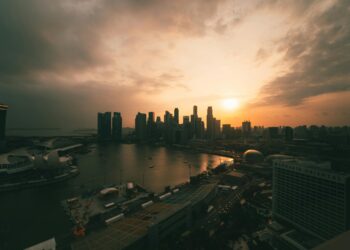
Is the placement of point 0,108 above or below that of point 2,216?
above

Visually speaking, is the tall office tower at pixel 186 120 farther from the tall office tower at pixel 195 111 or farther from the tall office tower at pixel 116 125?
the tall office tower at pixel 116 125

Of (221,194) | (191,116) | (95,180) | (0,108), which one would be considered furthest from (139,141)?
(221,194)

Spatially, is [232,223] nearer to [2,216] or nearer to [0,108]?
[2,216]

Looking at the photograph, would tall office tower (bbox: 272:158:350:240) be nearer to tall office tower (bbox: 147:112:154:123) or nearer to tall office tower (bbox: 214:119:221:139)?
tall office tower (bbox: 214:119:221:139)

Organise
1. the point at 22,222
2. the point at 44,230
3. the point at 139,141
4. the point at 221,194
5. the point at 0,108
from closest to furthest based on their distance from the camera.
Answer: the point at 44,230
the point at 22,222
the point at 221,194
the point at 0,108
the point at 139,141

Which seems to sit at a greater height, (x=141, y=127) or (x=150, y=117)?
(x=150, y=117)

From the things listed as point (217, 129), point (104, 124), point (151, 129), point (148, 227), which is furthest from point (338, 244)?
point (217, 129)

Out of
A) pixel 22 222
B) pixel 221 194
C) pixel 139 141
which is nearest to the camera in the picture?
pixel 22 222

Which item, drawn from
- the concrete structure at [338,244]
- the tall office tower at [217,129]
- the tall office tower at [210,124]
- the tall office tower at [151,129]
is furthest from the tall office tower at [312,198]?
the tall office tower at [217,129]

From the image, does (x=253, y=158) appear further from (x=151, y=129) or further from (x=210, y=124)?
(x=151, y=129)
